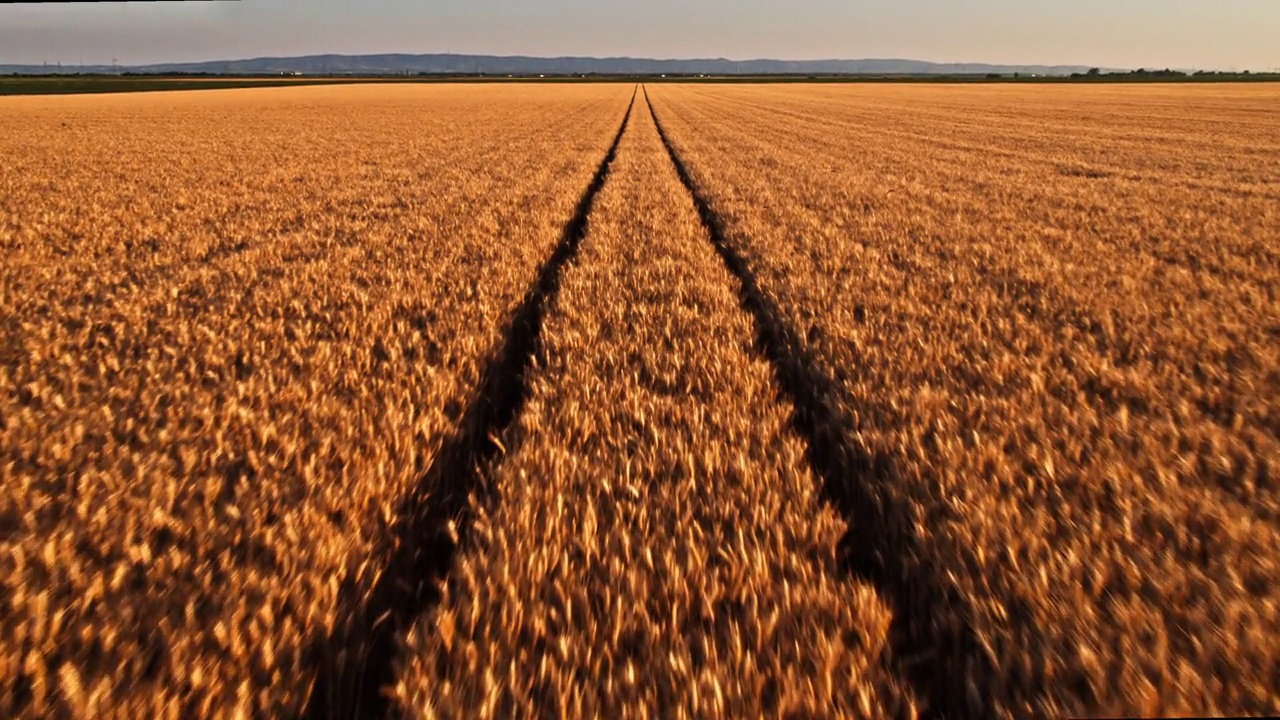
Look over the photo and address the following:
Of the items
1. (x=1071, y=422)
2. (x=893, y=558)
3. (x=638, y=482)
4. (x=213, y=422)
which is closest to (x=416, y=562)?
(x=638, y=482)

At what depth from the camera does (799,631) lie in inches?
61.2

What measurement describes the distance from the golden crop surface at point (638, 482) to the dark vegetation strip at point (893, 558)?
0.04 ft

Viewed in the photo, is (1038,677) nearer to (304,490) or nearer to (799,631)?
(799,631)

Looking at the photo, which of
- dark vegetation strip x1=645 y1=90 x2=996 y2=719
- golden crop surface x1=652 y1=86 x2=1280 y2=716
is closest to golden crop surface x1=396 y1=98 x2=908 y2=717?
dark vegetation strip x1=645 y1=90 x2=996 y2=719

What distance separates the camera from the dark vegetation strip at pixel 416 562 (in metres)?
1.51

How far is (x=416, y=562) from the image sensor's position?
1.98 metres

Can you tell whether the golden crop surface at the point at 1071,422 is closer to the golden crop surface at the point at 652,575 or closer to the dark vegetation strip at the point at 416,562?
the golden crop surface at the point at 652,575

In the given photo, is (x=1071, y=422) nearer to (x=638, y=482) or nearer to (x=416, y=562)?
(x=638, y=482)

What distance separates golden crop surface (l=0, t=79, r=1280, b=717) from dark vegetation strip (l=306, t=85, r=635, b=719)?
0.04 ft

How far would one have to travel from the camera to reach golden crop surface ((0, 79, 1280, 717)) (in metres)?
1.46

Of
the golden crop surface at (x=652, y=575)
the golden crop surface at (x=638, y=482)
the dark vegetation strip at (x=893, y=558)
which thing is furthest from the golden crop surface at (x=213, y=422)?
the dark vegetation strip at (x=893, y=558)

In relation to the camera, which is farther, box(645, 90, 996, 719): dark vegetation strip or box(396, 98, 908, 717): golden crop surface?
box(645, 90, 996, 719): dark vegetation strip

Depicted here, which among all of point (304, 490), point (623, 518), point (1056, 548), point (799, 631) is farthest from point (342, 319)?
point (1056, 548)

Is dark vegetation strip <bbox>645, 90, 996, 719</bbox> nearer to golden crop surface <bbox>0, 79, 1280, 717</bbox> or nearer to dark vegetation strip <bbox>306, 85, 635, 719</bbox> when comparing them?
golden crop surface <bbox>0, 79, 1280, 717</bbox>
